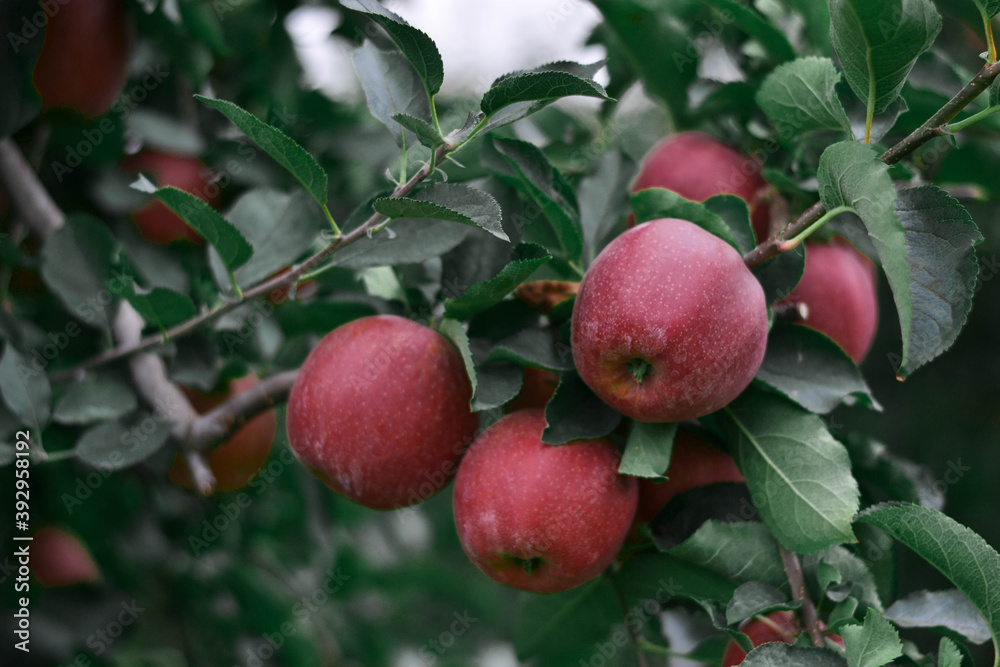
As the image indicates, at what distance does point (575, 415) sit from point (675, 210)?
227 millimetres

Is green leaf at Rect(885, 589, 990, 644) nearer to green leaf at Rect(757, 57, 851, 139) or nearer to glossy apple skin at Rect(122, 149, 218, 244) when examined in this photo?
green leaf at Rect(757, 57, 851, 139)

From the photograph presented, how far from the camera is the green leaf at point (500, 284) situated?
70 cm

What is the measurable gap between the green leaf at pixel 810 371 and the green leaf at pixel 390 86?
1.42 ft

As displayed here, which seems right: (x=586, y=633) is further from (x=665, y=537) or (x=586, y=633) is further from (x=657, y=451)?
(x=657, y=451)

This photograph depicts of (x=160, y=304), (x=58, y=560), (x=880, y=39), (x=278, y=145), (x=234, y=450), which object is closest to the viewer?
(x=880, y=39)

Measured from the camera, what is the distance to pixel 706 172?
3.23 feet

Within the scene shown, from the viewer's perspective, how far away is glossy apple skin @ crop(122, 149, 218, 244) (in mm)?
1294

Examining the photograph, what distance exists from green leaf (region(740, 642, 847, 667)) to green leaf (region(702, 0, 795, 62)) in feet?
2.13

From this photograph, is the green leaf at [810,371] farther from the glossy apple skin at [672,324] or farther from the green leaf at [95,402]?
the green leaf at [95,402]

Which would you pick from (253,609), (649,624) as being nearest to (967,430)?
(649,624)

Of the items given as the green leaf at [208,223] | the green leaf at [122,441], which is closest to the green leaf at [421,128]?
the green leaf at [208,223]

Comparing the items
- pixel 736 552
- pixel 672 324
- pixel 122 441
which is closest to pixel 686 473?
pixel 736 552

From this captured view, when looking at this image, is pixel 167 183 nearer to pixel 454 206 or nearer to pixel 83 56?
pixel 83 56

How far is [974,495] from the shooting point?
2445mm
